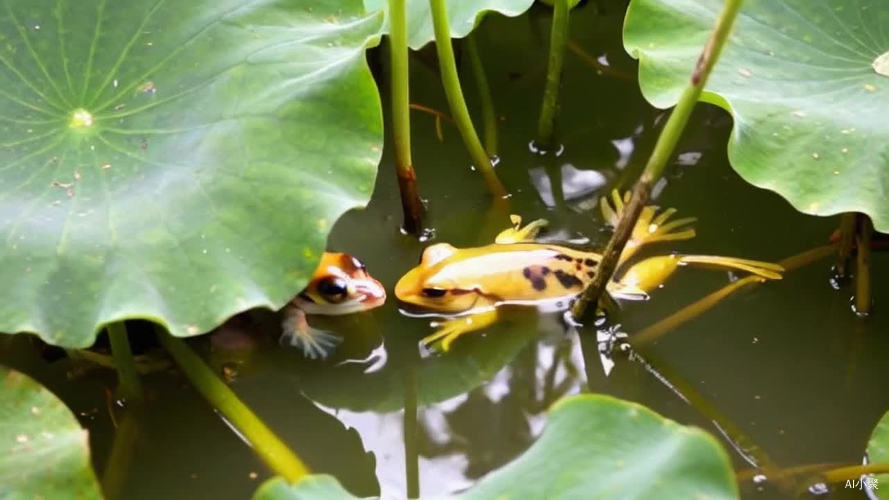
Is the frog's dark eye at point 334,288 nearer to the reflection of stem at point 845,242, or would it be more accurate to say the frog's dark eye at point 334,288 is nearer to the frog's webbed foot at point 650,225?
the frog's webbed foot at point 650,225

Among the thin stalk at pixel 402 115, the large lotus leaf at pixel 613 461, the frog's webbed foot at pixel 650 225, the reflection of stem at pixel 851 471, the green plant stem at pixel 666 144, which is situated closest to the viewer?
the large lotus leaf at pixel 613 461

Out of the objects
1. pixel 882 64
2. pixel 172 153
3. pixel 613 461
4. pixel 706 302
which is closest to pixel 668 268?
pixel 706 302

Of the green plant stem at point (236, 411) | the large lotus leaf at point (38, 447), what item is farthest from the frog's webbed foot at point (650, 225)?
the large lotus leaf at point (38, 447)

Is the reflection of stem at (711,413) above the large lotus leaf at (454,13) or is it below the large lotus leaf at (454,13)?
below

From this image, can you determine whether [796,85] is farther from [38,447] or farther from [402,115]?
[38,447]

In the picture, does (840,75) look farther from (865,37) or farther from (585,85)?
(585,85)

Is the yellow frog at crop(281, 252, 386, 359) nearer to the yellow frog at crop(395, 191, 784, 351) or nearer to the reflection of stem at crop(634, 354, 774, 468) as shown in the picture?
the yellow frog at crop(395, 191, 784, 351)

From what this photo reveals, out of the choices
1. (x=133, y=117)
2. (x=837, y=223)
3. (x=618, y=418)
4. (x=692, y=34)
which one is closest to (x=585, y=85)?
(x=692, y=34)
